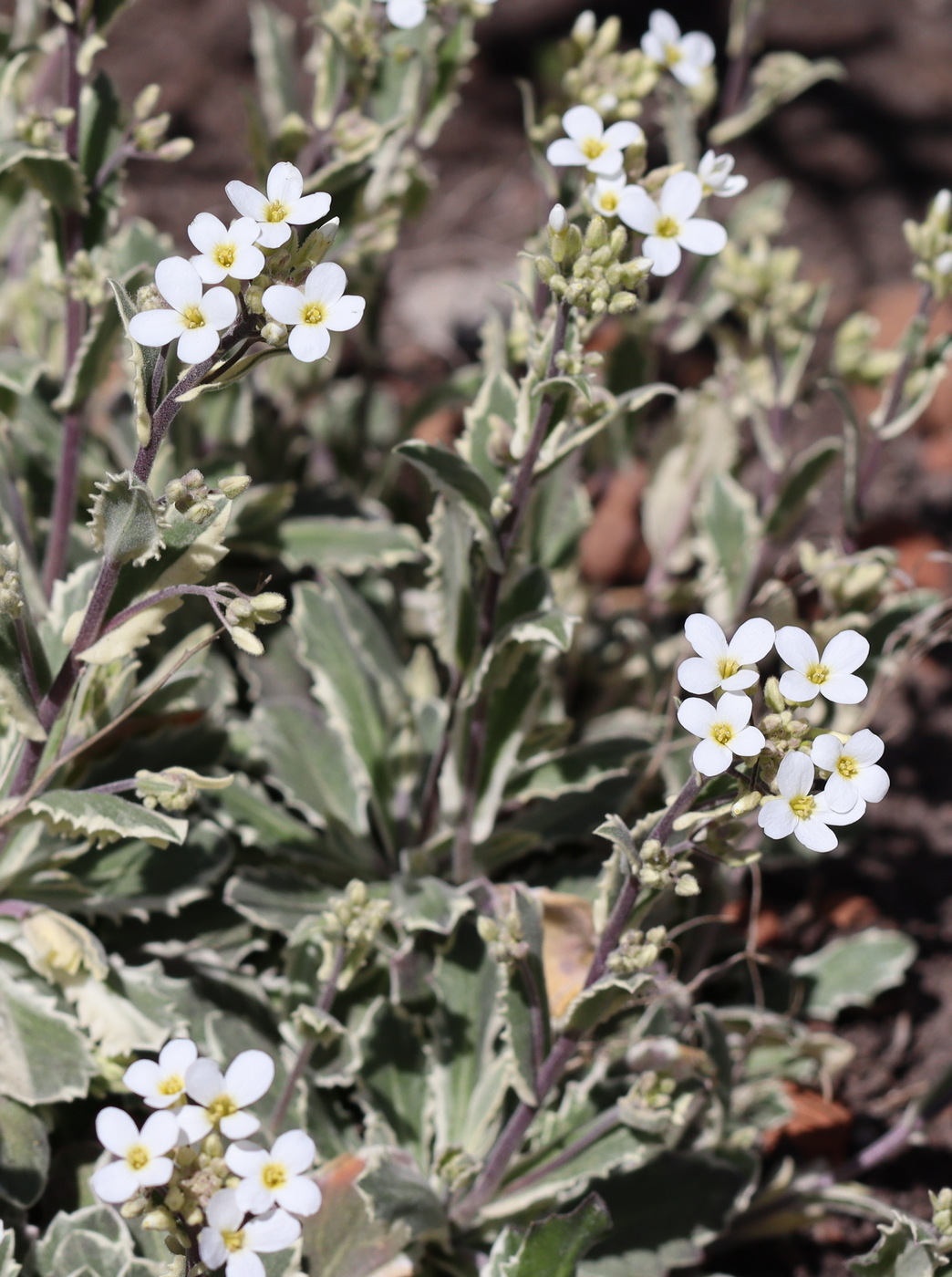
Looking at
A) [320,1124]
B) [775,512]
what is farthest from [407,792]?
[775,512]

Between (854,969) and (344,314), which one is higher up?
(344,314)

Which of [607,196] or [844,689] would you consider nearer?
[844,689]

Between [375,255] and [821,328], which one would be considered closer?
[375,255]

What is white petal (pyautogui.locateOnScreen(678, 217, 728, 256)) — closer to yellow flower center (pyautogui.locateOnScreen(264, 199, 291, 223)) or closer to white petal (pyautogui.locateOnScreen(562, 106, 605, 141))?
white petal (pyautogui.locateOnScreen(562, 106, 605, 141))

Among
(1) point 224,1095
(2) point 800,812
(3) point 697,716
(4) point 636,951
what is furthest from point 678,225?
(1) point 224,1095

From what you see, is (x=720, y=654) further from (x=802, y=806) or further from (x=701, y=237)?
(x=701, y=237)

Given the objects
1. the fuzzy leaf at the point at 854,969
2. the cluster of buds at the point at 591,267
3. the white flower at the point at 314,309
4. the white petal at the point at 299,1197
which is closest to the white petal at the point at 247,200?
the white flower at the point at 314,309

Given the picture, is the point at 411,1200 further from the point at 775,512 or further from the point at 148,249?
the point at 148,249
